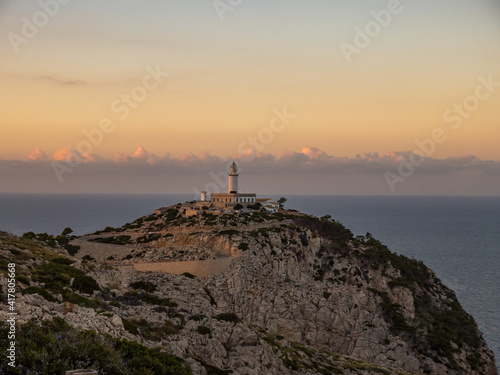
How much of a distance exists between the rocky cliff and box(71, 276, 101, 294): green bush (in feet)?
0.24

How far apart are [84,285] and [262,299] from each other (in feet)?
75.7

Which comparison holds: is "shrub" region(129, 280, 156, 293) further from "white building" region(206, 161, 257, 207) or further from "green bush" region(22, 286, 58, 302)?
"white building" region(206, 161, 257, 207)

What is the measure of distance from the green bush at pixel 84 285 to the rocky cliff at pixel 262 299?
→ 72 millimetres

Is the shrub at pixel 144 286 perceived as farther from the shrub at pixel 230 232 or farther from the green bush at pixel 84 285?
the shrub at pixel 230 232

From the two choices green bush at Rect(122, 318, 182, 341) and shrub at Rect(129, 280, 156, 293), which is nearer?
green bush at Rect(122, 318, 182, 341)

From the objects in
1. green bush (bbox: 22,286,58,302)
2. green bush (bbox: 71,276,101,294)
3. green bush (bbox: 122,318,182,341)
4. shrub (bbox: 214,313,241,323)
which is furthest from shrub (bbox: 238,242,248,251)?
green bush (bbox: 22,286,58,302)

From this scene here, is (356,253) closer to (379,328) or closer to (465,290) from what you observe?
(379,328)

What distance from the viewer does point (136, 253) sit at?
49.5 meters

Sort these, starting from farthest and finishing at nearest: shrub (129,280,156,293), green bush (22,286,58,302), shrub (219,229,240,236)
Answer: shrub (219,229,240,236)
shrub (129,280,156,293)
green bush (22,286,58,302)

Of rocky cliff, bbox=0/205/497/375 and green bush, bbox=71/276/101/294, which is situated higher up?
green bush, bbox=71/276/101/294

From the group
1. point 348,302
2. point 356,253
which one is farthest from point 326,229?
point 348,302

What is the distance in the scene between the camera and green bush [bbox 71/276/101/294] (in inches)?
915

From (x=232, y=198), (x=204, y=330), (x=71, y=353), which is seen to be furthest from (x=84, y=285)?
(x=232, y=198)

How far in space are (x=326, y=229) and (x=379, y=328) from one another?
20.7 m
